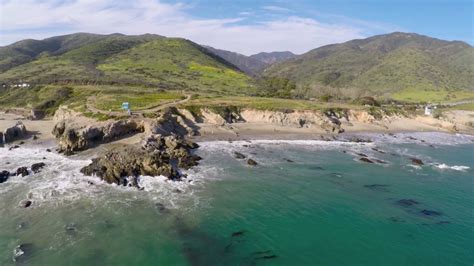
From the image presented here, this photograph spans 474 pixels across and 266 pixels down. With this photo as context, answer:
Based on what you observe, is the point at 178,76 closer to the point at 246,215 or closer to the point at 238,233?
the point at 246,215

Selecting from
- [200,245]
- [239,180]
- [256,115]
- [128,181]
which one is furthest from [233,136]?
[200,245]

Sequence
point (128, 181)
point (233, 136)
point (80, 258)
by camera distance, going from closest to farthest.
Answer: point (80, 258) → point (128, 181) → point (233, 136)

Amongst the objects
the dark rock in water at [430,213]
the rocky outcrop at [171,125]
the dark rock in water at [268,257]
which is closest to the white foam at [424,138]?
the rocky outcrop at [171,125]

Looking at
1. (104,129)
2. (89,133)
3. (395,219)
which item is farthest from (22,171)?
(395,219)

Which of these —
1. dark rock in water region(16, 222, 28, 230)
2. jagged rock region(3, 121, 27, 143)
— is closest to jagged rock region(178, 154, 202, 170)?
dark rock in water region(16, 222, 28, 230)

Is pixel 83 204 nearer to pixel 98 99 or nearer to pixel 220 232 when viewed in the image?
pixel 220 232

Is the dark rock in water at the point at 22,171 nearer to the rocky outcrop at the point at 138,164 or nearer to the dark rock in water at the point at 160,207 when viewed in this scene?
the rocky outcrop at the point at 138,164
